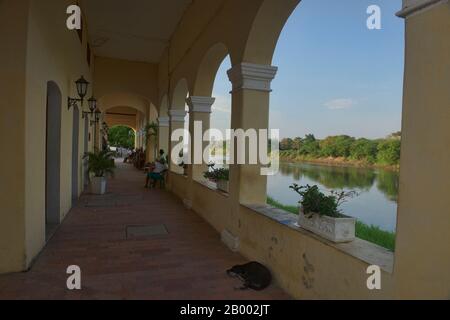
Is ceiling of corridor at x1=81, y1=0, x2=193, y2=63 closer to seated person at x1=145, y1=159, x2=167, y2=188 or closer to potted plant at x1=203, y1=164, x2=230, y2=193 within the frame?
seated person at x1=145, y1=159, x2=167, y2=188

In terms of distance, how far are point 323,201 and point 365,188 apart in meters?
0.42

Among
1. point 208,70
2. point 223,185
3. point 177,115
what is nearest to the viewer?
point 223,185

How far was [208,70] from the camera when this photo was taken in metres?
6.75

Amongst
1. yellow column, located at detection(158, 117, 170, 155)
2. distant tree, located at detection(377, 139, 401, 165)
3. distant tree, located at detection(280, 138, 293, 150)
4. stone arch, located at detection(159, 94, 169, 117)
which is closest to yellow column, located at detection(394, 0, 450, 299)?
distant tree, located at detection(377, 139, 401, 165)

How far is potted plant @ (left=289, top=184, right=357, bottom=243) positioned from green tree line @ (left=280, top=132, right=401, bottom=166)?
0.60m

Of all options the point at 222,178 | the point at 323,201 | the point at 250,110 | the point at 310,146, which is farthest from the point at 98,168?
the point at 323,201

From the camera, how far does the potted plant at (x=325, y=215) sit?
8.71ft

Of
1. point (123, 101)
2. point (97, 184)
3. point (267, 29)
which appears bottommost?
point (97, 184)

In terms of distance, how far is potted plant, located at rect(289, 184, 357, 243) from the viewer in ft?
8.71

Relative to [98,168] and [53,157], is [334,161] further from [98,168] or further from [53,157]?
[98,168]

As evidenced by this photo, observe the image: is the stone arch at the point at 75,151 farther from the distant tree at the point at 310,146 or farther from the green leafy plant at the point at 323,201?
the green leafy plant at the point at 323,201
